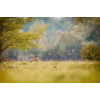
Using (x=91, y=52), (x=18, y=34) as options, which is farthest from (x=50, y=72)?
(x=18, y=34)

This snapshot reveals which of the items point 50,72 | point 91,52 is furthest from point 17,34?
point 91,52

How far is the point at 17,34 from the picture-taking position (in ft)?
16.3

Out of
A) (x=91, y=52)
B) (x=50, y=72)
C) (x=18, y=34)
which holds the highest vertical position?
(x=18, y=34)

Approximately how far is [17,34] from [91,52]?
11.2 ft

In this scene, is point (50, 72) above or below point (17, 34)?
below

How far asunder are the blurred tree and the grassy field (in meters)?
0.81

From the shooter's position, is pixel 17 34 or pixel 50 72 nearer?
pixel 50 72

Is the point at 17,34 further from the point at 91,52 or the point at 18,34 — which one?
the point at 91,52

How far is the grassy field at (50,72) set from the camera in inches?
167

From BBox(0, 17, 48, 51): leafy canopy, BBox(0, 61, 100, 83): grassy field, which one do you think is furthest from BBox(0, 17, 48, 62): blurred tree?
BBox(0, 61, 100, 83): grassy field

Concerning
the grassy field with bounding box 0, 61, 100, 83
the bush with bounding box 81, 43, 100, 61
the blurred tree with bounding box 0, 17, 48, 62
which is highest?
the blurred tree with bounding box 0, 17, 48, 62

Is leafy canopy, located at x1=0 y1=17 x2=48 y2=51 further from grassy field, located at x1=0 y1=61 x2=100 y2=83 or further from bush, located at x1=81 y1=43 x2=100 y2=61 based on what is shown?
bush, located at x1=81 y1=43 x2=100 y2=61

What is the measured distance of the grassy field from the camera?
4.24 meters
